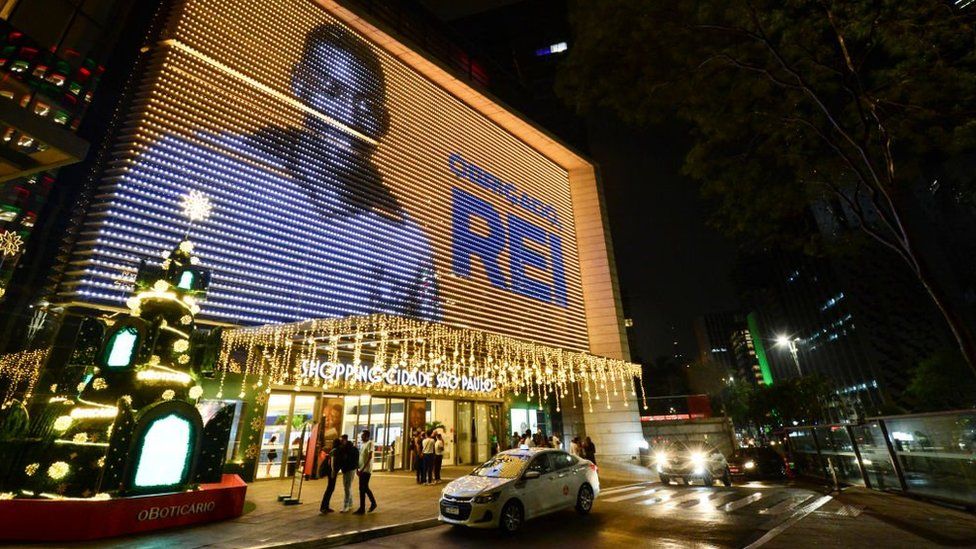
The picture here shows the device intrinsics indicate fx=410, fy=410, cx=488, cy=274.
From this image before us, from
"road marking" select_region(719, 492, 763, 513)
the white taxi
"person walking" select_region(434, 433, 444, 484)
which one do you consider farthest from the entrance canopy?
"road marking" select_region(719, 492, 763, 513)

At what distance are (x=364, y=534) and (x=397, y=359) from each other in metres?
9.51

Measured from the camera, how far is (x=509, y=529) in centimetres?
724

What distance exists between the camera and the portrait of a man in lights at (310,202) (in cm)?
1152

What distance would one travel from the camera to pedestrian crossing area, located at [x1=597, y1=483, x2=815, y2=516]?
9.27m

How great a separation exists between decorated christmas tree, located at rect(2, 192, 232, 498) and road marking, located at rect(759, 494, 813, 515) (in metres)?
11.7

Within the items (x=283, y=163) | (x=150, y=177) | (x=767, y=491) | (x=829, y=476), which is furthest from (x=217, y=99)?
(x=829, y=476)

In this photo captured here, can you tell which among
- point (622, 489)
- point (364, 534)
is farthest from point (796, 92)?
point (364, 534)

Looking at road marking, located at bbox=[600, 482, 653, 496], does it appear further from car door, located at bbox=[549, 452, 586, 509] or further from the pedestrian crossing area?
car door, located at bbox=[549, 452, 586, 509]

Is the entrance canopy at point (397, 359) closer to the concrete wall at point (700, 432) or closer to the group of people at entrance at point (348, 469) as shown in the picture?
the group of people at entrance at point (348, 469)

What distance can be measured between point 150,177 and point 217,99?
3409 millimetres

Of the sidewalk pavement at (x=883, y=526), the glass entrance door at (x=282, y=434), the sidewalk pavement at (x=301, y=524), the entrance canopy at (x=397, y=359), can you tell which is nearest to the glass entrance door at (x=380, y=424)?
the entrance canopy at (x=397, y=359)

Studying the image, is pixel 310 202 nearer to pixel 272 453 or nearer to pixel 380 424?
pixel 272 453

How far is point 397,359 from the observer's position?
16.5m

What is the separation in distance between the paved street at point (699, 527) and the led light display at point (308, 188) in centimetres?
866
